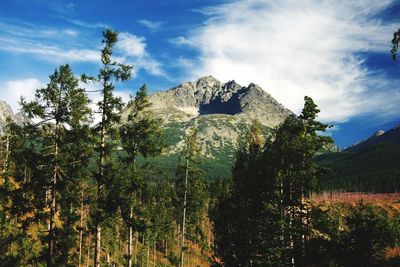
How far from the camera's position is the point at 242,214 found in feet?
84.1

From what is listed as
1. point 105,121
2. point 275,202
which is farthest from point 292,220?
point 105,121

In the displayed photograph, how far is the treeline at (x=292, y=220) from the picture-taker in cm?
1862

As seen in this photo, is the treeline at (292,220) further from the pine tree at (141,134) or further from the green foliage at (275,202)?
the pine tree at (141,134)

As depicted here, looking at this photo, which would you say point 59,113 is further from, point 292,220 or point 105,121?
point 292,220

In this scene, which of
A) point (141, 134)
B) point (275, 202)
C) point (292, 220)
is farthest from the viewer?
point (141, 134)

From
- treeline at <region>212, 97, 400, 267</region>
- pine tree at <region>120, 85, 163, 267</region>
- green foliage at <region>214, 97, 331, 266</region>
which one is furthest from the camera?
pine tree at <region>120, 85, 163, 267</region>

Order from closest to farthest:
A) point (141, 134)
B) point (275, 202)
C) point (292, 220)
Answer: point (292, 220), point (275, 202), point (141, 134)

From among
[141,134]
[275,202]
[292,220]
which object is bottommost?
[292,220]

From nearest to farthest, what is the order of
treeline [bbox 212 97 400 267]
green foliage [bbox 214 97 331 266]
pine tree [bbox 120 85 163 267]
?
treeline [bbox 212 97 400 267], green foliage [bbox 214 97 331 266], pine tree [bbox 120 85 163 267]

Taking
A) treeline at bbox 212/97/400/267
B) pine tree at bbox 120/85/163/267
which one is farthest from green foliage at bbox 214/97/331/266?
pine tree at bbox 120/85/163/267

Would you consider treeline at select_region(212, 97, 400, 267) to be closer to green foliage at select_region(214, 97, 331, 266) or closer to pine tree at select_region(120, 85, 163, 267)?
green foliage at select_region(214, 97, 331, 266)

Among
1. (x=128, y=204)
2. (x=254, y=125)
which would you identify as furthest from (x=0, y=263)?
(x=254, y=125)

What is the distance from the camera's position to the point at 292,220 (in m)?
21.2

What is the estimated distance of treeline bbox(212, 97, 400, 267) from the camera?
18625 millimetres
